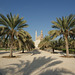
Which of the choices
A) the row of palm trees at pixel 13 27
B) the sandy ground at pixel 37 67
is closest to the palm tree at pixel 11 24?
the row of palm trees at pixel 13 27

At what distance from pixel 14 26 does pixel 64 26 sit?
925 cm

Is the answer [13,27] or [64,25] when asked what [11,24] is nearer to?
[13,27]

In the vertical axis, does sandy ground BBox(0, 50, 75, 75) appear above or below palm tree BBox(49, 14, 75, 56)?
below

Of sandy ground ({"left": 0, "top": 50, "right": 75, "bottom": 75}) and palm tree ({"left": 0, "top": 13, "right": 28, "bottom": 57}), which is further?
palm tree ({"left": 0, "top": 13, "right": 28, "bottom": 57})

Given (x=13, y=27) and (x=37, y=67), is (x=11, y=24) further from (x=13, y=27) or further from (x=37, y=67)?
(x=37, y=67)

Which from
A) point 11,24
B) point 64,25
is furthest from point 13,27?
point 64,25

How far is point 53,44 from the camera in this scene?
99.3ft

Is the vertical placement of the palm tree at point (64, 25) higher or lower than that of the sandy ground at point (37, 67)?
higher

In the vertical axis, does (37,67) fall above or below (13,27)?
below

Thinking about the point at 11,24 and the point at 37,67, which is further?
the point at 11,24

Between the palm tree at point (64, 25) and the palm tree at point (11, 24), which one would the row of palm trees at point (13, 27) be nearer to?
the palm tree at point (11, 24)

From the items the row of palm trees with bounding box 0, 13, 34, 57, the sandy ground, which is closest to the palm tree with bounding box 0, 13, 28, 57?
the row of palm trees with bounding box 0, 13, 34, 57

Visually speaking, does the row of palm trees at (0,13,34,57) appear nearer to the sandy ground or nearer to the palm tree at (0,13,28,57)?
the palm tree at (0,13,28,57)

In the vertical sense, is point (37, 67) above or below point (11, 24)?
below
